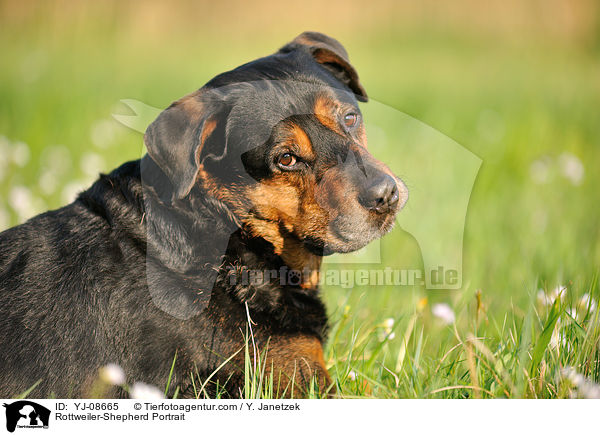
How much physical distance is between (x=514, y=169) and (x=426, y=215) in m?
2.28

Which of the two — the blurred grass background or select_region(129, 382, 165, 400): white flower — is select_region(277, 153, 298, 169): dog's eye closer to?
select_region(129, 382, 165, 400): white flower

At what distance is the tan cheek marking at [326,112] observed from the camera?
117 inches

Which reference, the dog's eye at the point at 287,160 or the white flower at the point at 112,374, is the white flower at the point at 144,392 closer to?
the white flower at the point at 112,374

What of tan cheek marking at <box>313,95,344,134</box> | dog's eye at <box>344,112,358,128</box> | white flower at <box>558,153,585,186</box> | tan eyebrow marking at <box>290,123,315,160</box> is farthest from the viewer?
white flower at <box>558,153,585,186</box>

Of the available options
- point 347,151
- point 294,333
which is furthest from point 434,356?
point 347,151

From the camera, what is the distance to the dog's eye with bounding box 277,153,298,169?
2.87 metres

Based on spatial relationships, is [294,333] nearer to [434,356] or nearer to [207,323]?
[207,323]

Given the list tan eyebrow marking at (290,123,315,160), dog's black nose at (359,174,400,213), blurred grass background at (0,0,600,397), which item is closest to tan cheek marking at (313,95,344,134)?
tan eyebrow marking at (290,123,315,160)

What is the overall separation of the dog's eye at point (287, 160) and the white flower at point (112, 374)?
1.29 m

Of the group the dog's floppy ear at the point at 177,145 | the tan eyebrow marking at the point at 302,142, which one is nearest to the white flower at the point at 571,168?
the tan eyebrow marking at the point at 302,142

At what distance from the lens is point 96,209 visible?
2.84 m
